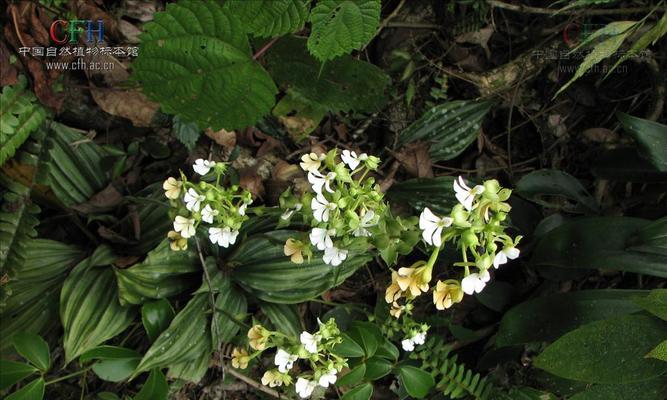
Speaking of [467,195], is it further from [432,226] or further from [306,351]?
[306,351]

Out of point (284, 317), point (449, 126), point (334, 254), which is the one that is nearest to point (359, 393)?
point (284, 317)

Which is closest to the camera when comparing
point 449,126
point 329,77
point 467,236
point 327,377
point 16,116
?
point 467,236

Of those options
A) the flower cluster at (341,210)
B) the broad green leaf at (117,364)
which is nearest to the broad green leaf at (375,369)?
the flower cluster at (341,210)

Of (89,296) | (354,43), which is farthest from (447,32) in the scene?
(89,296)

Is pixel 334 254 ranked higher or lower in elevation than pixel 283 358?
higher

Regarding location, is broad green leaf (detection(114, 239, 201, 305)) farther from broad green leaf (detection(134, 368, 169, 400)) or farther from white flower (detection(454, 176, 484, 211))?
white flower (detection(454, 176, 484, 211))

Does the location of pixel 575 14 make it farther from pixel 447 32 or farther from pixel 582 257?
pixel 582 257
